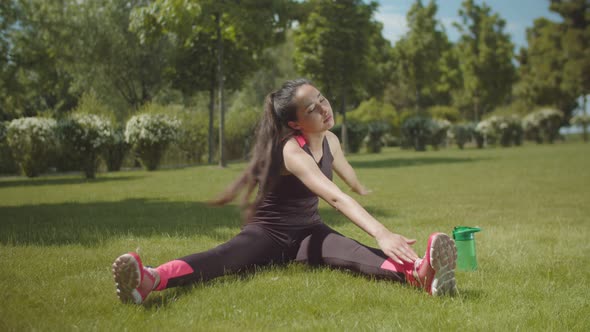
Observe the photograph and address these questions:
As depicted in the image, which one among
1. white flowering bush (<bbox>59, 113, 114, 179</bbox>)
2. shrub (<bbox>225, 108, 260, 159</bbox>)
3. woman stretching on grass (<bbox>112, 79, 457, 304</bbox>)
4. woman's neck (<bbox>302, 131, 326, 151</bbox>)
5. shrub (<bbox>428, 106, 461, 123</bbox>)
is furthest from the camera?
shrub (<bbox>428, 106, 461, 123</bbox>)

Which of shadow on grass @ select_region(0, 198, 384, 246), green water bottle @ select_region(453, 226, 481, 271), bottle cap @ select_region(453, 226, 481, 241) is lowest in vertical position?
shadow on grass @ select_region(0, 198, 384, 246)

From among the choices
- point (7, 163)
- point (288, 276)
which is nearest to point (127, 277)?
point (288, 276)

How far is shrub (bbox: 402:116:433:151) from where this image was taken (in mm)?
33000

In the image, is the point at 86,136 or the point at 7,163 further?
the point at 7,163

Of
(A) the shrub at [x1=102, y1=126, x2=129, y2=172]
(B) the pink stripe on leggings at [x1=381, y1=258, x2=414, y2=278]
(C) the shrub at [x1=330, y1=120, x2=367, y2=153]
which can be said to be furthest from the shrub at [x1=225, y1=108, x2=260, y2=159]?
(B) the pink stripe on leggings at [x1=381, y1=258, x2=414, y2=278]

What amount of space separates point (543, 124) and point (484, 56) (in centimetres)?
703

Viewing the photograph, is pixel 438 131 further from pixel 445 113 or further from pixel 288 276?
pixel 288 276

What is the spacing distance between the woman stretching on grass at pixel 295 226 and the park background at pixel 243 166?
0.42 ft

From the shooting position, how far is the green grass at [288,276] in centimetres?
283

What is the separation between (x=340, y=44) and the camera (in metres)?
25.8

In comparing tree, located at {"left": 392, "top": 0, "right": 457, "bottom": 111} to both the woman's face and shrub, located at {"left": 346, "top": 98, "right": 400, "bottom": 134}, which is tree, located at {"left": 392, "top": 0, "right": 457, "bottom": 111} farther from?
the woman's face

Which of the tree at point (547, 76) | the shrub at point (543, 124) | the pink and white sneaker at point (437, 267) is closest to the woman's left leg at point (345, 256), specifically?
the pink and white sneaker at point (437, 267)

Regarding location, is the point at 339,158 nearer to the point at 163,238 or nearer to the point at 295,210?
the point at 295,210

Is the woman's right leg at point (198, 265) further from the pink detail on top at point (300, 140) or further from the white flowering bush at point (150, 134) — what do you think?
the white flowering bush at point (150, 134)
